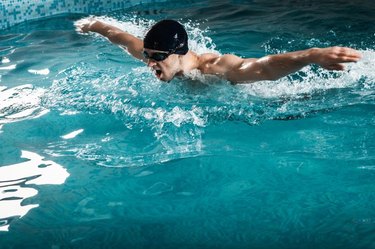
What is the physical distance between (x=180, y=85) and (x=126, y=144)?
2.66 feet

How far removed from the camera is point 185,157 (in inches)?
140

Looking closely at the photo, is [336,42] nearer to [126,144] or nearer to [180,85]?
[180,85]

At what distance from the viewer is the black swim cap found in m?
3.84

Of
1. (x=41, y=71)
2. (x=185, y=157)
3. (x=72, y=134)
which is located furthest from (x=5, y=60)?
(x=185, y=157)

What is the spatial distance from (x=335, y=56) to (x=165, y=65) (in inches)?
59.7

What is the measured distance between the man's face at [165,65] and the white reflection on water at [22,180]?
1138 mm

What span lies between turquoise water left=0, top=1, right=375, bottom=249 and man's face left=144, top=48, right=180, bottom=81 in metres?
0.25

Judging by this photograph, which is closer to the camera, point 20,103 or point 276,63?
point 276,63

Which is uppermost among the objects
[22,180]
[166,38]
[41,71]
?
[166,38]

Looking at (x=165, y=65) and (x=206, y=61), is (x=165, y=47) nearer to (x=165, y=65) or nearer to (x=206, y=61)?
(x=165, y=65)

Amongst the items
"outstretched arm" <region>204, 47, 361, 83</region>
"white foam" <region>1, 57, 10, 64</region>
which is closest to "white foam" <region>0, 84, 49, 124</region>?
"white foam" <region>1, 57, 10, 64</region>

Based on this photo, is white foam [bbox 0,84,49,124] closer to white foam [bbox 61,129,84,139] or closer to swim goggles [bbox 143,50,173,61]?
white foam [bbox 61,129,84,139]

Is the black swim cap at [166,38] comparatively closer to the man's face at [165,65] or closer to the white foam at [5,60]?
the man's face at [165,65]

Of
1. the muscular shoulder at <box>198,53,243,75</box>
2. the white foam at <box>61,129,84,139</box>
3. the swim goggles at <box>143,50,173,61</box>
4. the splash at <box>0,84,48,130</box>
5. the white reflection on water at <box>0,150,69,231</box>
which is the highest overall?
the swim goggles at <box>143,50,173,61</box>
